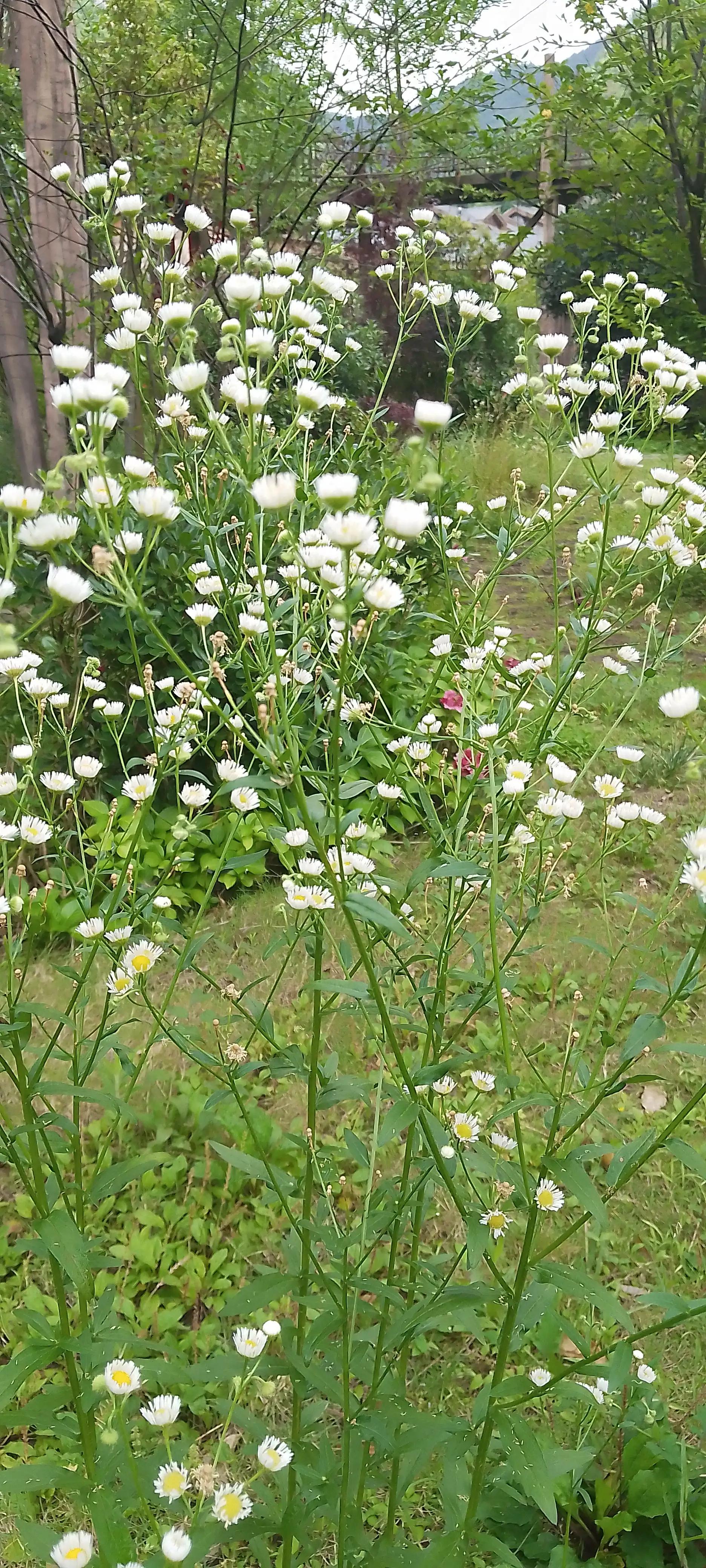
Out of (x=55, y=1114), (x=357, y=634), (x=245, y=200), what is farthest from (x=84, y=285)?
(x=55, y=1114)

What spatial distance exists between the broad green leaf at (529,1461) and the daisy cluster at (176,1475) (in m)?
0.28

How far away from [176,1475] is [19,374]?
158 inches

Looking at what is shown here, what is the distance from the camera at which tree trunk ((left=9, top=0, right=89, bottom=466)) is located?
344 cm

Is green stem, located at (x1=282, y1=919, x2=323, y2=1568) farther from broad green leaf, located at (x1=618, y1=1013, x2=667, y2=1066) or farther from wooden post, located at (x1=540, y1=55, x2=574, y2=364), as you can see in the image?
wooden post, located at (x1=540, y1=55, x2=574, y2=364)

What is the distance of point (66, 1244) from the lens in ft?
3.88

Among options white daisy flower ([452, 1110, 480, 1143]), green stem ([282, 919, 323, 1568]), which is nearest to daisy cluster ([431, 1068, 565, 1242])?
white daisy flower ([452, 1110, 480, 1143])

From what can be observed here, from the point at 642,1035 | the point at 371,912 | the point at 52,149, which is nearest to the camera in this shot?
the point at 371,912

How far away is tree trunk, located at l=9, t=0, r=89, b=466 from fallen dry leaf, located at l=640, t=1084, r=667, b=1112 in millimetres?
3166

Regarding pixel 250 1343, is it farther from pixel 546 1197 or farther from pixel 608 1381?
pixel 608 1381

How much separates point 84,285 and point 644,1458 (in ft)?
13.3

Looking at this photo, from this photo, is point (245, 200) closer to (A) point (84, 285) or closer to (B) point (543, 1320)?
(A) point (84, 285)

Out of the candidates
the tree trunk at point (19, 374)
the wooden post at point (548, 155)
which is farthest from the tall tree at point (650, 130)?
the tree trunk at point (19, 374)

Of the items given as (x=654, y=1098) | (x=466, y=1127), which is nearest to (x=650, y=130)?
(x=654, y=1098)

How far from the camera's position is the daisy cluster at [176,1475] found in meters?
1.01
